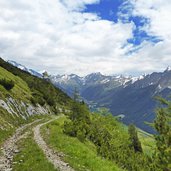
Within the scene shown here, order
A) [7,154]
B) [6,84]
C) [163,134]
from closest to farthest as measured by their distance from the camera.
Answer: [163,134] → [7,154] → [6,84]

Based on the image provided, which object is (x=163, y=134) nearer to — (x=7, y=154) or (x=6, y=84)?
(x=7, y=154)

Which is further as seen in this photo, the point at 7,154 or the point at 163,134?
the point at 7,154

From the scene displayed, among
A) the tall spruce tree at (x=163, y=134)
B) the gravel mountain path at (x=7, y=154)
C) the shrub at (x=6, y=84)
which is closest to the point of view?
the gravel mountain path at (x=7, y=154)

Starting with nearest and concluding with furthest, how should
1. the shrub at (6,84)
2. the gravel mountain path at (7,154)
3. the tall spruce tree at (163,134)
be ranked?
the gravel mountain path at (7,154) < the tall spruce tree at (163,134) < the shrub at (6,84)

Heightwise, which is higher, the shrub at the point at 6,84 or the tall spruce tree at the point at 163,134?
the shrub at the point at 6,84

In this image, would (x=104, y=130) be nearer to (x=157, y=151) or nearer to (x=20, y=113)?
(x=20, y=113)

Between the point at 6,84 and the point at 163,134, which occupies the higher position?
the point at 6,84

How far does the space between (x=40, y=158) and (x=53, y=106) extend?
10952 centimetres

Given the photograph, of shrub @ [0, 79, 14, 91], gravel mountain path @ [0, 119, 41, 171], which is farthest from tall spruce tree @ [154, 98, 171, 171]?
shrub @ [0, 79, 14, 91]

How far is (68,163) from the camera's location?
26.7 m

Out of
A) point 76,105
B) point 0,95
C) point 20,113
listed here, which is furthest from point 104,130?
point 0,95

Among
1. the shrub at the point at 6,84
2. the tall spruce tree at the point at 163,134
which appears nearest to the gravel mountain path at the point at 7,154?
the tall spruce tree at the point at 163,134

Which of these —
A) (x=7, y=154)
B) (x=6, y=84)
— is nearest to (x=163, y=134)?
(x=7, y=154)

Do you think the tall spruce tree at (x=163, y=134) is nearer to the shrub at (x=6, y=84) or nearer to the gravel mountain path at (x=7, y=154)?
the gravel mountain path at (x=7, y=154)
